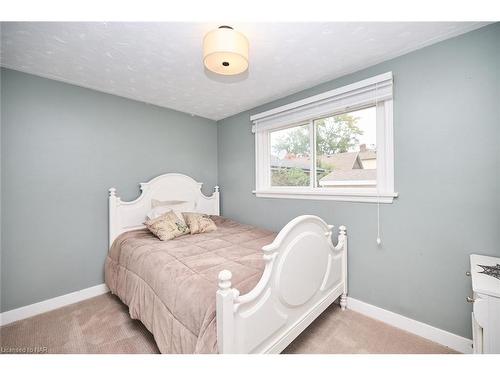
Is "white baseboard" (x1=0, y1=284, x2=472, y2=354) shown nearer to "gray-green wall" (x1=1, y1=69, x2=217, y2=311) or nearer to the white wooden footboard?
"gray-green wall" (x1=1, y1=69, x2=217, y2=311)

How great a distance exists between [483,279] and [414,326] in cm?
90

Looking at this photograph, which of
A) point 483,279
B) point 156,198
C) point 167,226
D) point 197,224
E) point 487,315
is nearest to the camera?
point 487,315

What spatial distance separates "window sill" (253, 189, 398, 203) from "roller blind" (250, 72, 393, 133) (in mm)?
804

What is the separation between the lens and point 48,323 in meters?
1.86

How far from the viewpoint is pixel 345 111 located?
212 cm

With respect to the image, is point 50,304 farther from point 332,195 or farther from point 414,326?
point 414,326

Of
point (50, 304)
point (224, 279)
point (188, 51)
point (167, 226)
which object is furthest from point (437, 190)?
point (50, 304)

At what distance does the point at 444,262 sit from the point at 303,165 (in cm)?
151

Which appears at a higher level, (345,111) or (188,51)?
(188,51)

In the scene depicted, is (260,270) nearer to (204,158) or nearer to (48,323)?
(48,323)

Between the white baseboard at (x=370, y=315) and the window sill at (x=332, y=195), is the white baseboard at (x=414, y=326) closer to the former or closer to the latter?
the white baseboard at (x=370, y=315)

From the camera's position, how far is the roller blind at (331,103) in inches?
70.2

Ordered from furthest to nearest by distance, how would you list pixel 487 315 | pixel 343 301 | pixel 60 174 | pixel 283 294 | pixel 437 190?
pixel 60 174 → pixel 343 301 → pixel 437 190 → pixel 283 294 → pixel 487 315

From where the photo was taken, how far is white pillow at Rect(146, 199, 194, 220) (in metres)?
2.56
